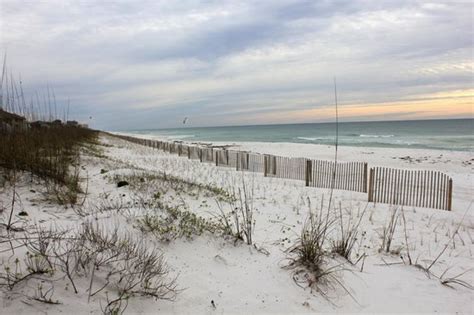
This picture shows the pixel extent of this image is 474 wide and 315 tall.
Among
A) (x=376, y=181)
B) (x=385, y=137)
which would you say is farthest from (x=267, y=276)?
(x=385, y=137)

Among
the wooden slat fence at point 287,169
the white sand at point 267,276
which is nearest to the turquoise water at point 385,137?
the wooden slat fence at point 287,169

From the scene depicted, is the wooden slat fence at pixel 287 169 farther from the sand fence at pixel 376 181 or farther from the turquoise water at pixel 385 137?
the turquoise water at pixel 385 137

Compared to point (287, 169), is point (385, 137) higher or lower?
higher

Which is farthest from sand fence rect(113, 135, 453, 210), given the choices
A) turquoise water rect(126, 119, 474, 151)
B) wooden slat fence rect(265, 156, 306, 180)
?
turquoise water rect(126, 119, 474, 151)

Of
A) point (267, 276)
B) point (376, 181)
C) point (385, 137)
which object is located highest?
point (385, 137)

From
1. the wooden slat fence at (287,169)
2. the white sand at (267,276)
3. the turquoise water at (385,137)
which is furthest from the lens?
the turquoise water at (385,137)

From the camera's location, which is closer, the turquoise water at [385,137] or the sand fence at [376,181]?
the sand fence at [376,181]

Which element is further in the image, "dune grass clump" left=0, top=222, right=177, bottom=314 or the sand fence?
the sand fence

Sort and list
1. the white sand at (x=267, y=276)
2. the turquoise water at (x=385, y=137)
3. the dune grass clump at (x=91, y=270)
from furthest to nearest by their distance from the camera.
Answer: the turquoise water at (x=385, y=137), the white sand at (x=267, y=276), the dune grass clump at (x=91, y=270)

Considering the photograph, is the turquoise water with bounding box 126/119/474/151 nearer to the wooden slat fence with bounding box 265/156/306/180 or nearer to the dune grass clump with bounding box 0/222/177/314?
the wooden slat fence with bounding box 265/156/306/180

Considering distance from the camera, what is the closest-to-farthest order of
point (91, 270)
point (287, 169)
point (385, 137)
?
point (91, 270) → point (287, 169) → point (385, 137)

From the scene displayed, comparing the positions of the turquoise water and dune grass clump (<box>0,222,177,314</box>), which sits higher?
the turquoise water

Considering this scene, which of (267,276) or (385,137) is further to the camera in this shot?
(385,137)

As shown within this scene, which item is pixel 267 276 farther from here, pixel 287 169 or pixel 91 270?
pixel 287 169
